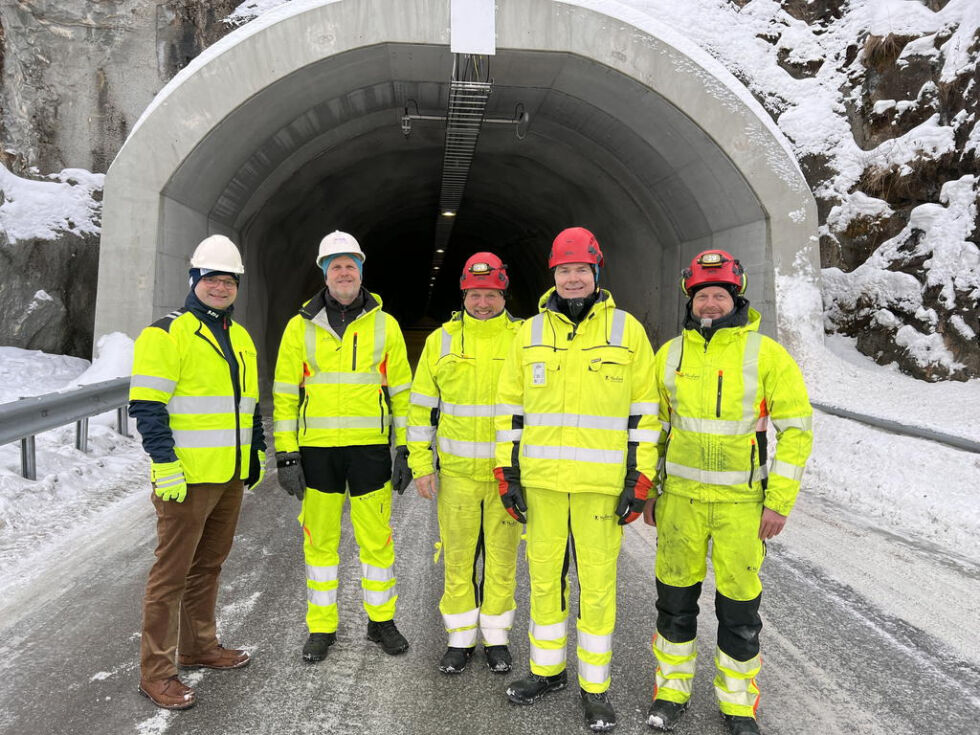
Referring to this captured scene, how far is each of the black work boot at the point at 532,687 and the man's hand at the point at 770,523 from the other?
1.16 metres

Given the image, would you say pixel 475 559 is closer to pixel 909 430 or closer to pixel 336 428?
pixel 336 428

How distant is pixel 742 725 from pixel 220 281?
317 centimetres

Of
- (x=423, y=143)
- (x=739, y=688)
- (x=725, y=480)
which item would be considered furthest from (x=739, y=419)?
(x=423, y=143)

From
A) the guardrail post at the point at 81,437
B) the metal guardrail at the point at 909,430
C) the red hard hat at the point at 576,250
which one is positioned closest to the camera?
the red hard hat at the point at 576,250

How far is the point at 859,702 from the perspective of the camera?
3.04m

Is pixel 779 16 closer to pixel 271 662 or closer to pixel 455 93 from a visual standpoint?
pixel 455 93

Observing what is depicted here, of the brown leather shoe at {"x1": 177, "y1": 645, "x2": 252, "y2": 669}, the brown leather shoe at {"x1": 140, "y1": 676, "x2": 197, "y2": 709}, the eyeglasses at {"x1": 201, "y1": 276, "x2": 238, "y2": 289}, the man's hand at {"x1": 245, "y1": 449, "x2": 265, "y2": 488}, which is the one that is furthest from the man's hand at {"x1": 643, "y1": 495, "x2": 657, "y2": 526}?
the eyeglasses at {"x1": 201, "y1": 276, "x2": 238, "y2": 289}

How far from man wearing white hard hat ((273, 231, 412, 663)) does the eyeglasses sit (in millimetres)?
372

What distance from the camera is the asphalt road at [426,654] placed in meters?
2.90

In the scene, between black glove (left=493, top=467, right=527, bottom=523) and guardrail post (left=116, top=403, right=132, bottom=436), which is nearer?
black glove (left=493, top=467, right=527, bottom=523)

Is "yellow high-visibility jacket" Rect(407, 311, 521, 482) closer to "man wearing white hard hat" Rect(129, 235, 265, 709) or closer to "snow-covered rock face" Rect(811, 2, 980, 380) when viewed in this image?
"man wearing white hard hat" Rect(129, 235, 265, 709)

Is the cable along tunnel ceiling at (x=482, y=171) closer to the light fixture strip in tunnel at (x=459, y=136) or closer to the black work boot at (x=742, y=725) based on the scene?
the light fixture strip in tunnel at (x=459, y=136)

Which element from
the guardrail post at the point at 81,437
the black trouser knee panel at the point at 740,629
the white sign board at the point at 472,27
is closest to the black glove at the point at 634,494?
the black trouser knee panel at the point at 740,629

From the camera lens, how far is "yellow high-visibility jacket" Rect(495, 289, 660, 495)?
10.1ft
